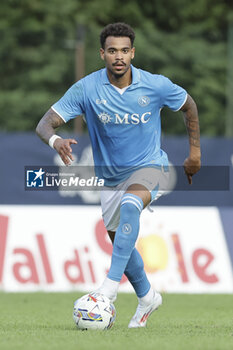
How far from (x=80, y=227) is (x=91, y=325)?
19.5 feet

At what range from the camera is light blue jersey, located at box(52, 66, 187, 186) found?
731 centimetres

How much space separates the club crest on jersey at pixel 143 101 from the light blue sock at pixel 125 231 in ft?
2.47

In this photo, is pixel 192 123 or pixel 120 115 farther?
pixel 192 123

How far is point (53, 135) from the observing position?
7113mm

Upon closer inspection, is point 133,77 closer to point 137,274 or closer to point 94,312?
point 137,274

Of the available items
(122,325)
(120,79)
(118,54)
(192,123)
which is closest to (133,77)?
(120,79)

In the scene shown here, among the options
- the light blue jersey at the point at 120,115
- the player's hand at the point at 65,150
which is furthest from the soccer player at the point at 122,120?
the player's hand at the point at 65,150

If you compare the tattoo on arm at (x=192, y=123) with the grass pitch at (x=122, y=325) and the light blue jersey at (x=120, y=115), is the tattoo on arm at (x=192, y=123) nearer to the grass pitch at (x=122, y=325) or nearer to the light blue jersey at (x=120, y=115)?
the light blue jersey at (x=120, y=115)

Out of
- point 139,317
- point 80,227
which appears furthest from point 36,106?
point 139,317

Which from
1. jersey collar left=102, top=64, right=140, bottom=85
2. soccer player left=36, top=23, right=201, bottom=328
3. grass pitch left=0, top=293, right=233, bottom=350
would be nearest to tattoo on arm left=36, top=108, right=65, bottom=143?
soccer player left=36, top=23, right=201, bottom=328

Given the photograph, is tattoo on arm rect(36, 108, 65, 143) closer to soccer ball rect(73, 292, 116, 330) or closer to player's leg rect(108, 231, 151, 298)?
player's leg rect(108, 231, 151, 298)

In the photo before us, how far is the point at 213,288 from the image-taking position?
12617 millimetres

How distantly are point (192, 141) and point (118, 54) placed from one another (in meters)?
0.97

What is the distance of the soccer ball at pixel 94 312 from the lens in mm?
6910
